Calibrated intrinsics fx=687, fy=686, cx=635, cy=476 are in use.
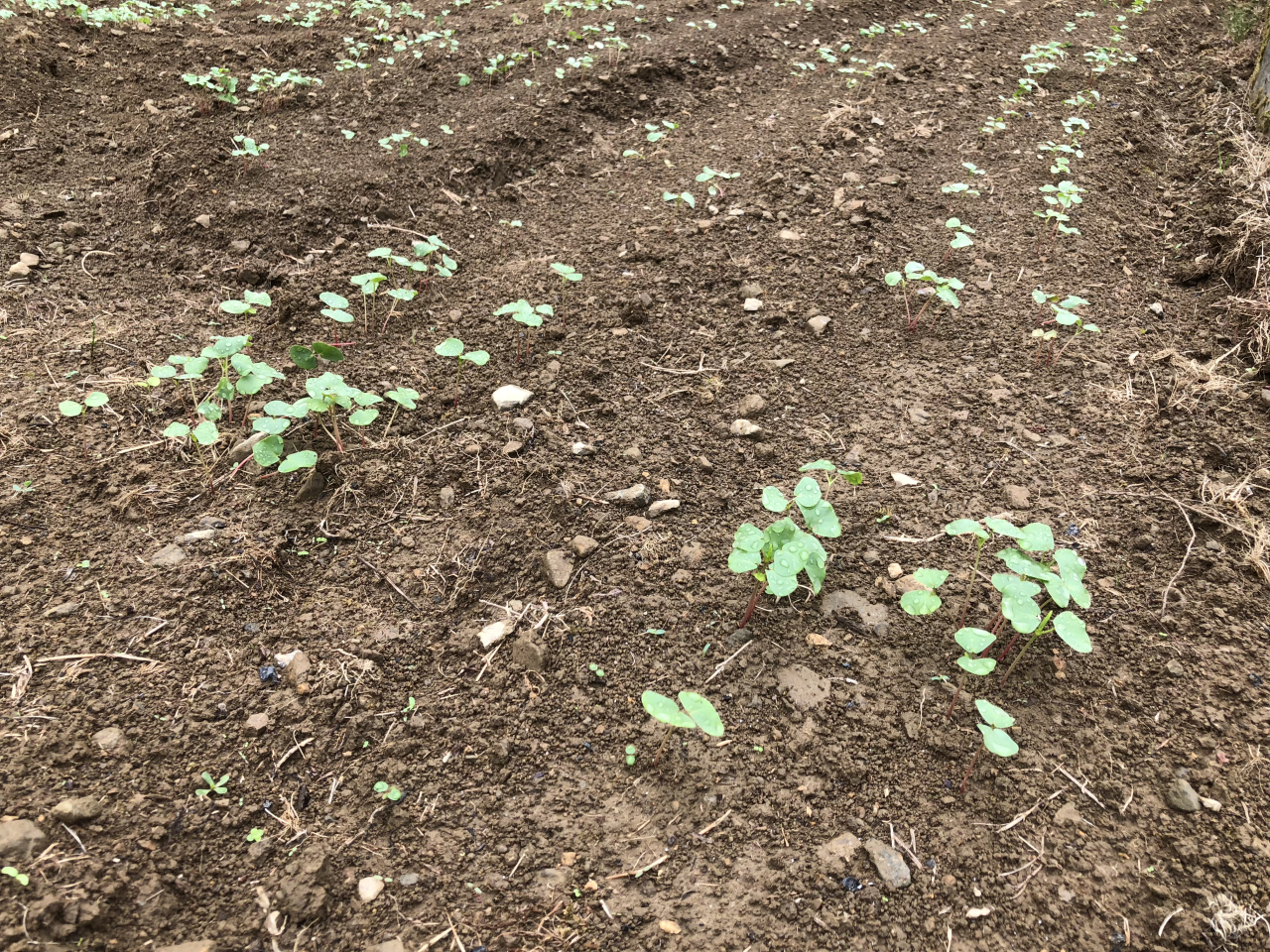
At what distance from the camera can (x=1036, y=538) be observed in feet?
5.53

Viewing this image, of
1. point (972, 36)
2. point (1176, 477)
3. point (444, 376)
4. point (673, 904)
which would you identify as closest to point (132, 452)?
point (444, 376)

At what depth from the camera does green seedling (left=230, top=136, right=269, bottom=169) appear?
3355mm

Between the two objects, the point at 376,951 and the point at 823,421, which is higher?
the point at 823,421

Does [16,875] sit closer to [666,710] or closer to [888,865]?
[666,710]

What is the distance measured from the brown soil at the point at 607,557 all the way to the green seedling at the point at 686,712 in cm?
20

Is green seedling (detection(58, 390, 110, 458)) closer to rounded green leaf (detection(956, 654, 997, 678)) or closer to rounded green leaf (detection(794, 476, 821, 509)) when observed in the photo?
rounded green leaf (detection(794, 476, 821, 509))

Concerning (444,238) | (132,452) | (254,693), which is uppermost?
(444,238)

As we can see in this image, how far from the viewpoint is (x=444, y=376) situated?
249 cm

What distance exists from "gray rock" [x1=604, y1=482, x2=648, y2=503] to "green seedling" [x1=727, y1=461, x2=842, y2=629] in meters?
0.42

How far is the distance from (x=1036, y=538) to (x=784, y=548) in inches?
24.3

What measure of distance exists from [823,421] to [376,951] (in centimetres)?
189

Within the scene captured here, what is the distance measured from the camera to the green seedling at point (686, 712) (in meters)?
1.38

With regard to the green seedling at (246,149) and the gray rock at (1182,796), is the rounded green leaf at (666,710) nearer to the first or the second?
the gray rock at (1182,796)

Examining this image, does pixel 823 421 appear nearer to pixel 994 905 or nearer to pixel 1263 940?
pixel 994 905
